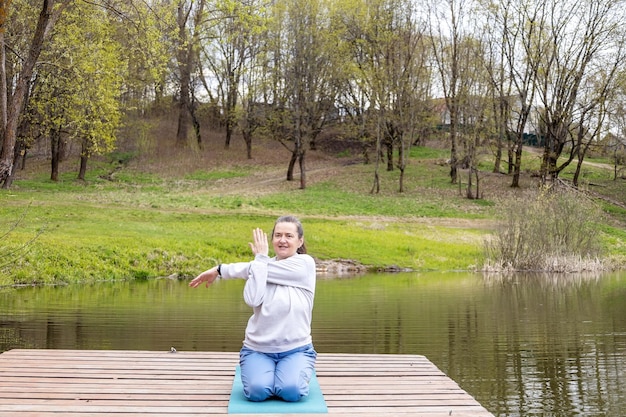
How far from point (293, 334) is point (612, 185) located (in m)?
48.7

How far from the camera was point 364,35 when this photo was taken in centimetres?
5122

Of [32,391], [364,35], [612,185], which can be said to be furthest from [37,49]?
[612,185]

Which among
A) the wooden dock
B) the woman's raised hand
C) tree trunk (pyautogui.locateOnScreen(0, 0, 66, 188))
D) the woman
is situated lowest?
the wooden dock

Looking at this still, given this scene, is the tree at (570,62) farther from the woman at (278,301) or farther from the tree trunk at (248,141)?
the woman at (278,301)

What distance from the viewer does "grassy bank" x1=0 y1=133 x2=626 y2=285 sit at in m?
24.1

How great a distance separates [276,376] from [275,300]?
25.9 inches

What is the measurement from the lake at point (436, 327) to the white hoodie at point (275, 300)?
2.11m

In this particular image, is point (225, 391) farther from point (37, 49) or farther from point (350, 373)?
point (37, 49)

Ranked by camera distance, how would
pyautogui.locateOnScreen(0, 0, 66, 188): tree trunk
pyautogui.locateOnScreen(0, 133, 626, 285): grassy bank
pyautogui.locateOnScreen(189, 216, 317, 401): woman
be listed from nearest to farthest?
pyautogui.locateOnScreen(189, 216, 317, 401): woman, pyautogui.locateOnScreen(0, 0, 66, 188): tree trunk, pyautogui.locateOnScreen(0, 133, 626, 285): grassy bank

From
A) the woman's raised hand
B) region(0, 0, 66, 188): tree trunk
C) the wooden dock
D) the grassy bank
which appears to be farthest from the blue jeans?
region(0, 0, 66, 188): tree trunk

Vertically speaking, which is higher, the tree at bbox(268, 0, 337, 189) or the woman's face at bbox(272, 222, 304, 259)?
the tree at bbox(268, 0, 337, 189)

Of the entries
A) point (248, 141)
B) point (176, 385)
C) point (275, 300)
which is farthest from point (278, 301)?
point (248, 141)

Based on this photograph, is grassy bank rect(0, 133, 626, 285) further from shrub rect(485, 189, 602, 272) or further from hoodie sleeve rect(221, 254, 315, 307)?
hoodie sleeve rect(221, 254, 315, 307)

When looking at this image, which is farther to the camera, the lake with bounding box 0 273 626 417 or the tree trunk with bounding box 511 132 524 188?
the tree trunk with bounding box 511 132 524 188
